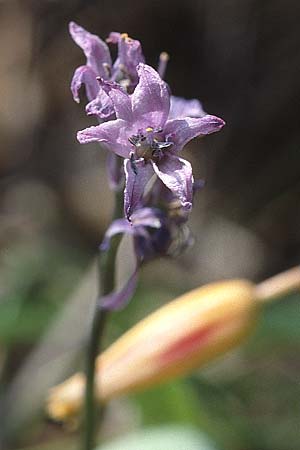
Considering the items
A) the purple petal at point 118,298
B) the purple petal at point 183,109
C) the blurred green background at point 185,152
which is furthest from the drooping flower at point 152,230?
the blurred green background at point 185,152

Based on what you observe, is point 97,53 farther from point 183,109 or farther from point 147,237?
point 147,237

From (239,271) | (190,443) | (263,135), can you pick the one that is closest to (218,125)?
(190,443)

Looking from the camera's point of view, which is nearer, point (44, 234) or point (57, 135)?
point (44, 234)

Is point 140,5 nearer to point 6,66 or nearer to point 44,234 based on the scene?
point 6,66

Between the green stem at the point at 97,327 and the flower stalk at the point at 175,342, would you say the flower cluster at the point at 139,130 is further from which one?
the flower stalk at the point at 175,342

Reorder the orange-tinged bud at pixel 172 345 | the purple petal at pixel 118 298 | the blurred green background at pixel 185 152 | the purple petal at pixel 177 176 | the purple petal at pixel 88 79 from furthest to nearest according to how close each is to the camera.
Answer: the blurred green background at pixel 185 152, the orange-tinged bud at pixel 172 345, the purple petal at pixel 118 298, the purple petal at pixel 88 79, the purple petal at pixel 177 176

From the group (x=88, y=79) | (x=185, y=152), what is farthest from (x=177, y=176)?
(x=185, y=152)

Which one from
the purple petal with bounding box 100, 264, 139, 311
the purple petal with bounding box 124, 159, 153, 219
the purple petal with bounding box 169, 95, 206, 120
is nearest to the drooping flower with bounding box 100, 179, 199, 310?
the purple petal with bounding box 100, 264, 139, 311
